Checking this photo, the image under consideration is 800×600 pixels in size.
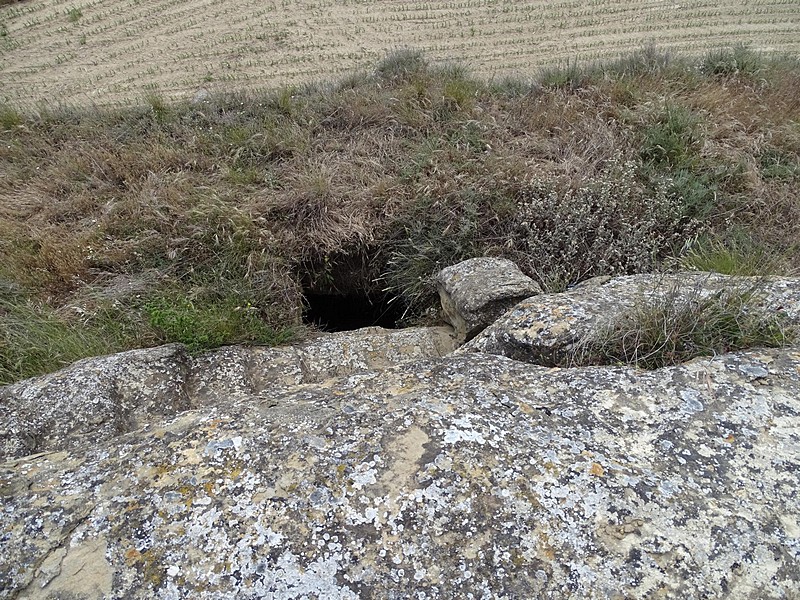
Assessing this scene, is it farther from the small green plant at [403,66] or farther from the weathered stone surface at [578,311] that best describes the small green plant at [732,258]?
the small green plant at [403,66]

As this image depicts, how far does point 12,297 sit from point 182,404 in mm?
2311

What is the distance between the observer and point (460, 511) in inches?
67.3

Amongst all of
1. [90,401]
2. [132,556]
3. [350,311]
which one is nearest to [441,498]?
[132,556]

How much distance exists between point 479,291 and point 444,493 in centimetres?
229

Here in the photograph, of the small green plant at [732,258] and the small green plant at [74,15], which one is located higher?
the small green plant at [74,15]

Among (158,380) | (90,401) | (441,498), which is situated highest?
(441,498)

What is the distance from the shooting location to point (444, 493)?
5.75ft

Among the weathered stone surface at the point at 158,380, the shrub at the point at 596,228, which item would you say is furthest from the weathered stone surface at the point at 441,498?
the shrub at the point at 596,228

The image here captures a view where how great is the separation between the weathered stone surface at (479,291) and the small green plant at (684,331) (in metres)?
1.24

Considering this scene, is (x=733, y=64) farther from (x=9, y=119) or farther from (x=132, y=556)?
(x=9, y=119)

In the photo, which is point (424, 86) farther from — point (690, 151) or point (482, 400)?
point (482, 400)

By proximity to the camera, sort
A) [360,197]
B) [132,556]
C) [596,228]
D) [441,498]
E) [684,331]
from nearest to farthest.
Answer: [132,556] → [441,498] → [684,331] → [596,228] → [360,197]

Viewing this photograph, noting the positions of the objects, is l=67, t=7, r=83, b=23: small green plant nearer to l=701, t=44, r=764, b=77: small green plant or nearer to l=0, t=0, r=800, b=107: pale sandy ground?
l=0, t=0, r=800, b=107: pale sandy ground

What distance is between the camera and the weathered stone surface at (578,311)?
2596mm
